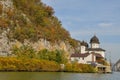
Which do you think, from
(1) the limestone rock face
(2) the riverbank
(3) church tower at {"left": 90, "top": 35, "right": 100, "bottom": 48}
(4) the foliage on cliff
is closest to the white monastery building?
(3) church tower at {"left": 90, "top": 35, "right": 100, "bottom": 48}

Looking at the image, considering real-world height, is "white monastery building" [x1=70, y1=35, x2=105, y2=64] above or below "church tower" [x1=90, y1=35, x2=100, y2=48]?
below

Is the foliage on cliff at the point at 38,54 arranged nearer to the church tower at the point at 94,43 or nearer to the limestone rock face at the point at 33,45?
the limestone rock face at the point at 33,45

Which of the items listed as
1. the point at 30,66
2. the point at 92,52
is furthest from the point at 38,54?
the point at 92,52

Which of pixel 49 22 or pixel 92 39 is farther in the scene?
pixel 92 39

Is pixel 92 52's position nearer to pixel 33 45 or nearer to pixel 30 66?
pixel 33 45

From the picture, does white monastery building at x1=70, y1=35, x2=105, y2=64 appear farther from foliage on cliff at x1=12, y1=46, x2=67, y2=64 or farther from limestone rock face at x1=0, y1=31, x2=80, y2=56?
foliage on cliff at x1=12, y1=46, x2=67, y2=64

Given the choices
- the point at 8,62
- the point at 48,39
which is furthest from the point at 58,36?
the point at 8,62

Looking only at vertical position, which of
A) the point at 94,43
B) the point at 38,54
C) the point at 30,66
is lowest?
the point at 30,66

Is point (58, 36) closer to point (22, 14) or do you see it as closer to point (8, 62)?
point (22, 14)

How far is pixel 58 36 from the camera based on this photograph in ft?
386

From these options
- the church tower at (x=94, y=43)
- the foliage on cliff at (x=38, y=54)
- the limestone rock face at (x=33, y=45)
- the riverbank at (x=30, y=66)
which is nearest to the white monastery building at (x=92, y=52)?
the church tower at (x=94, y=43)

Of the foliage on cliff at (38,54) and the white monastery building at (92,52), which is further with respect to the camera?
the white monastery building at (92,52)

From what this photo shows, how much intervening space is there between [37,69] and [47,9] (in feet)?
135

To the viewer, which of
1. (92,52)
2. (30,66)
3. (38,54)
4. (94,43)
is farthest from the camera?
(94,43)
